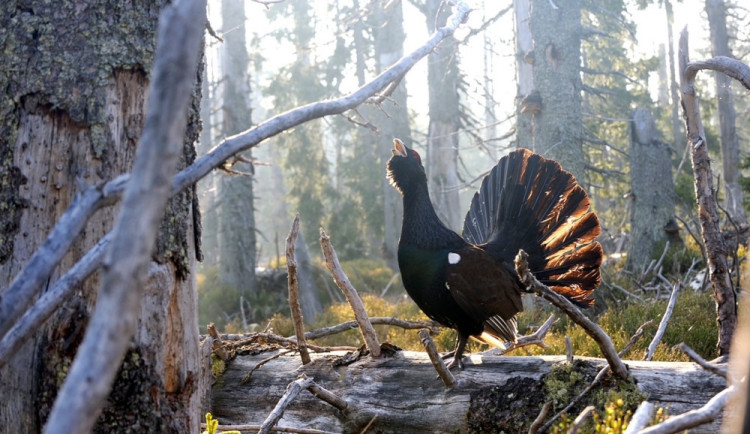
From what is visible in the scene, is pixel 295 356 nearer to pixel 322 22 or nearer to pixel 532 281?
Answer: pixel 532 281

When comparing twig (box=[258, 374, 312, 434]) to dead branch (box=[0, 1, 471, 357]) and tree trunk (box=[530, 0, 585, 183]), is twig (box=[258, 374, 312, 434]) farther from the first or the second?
tree trunk (box=[530, 0, 585, 183])

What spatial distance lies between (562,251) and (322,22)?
951 inches

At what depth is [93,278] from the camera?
6.82ft

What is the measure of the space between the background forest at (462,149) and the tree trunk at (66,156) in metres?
0.42

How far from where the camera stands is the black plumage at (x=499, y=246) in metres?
4.00

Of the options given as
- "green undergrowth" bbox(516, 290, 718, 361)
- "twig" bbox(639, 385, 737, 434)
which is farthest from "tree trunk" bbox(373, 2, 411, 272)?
"twig" bbox(639, 385, 737, 434)

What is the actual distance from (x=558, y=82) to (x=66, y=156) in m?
7.40

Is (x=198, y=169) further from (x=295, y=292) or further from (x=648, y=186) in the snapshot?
(x=648, y=186)

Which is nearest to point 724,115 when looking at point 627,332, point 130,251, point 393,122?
point 393,122

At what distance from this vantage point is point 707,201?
11.3 feet

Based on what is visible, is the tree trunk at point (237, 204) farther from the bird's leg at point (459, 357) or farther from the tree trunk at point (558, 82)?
the bird's leg at point (459, 357)

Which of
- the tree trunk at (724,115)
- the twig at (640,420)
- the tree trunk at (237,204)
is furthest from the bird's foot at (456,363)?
the tree trunk at (724,115)

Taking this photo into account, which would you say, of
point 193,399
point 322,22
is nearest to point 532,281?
point 193,399

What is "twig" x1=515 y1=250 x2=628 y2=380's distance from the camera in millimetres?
2437
